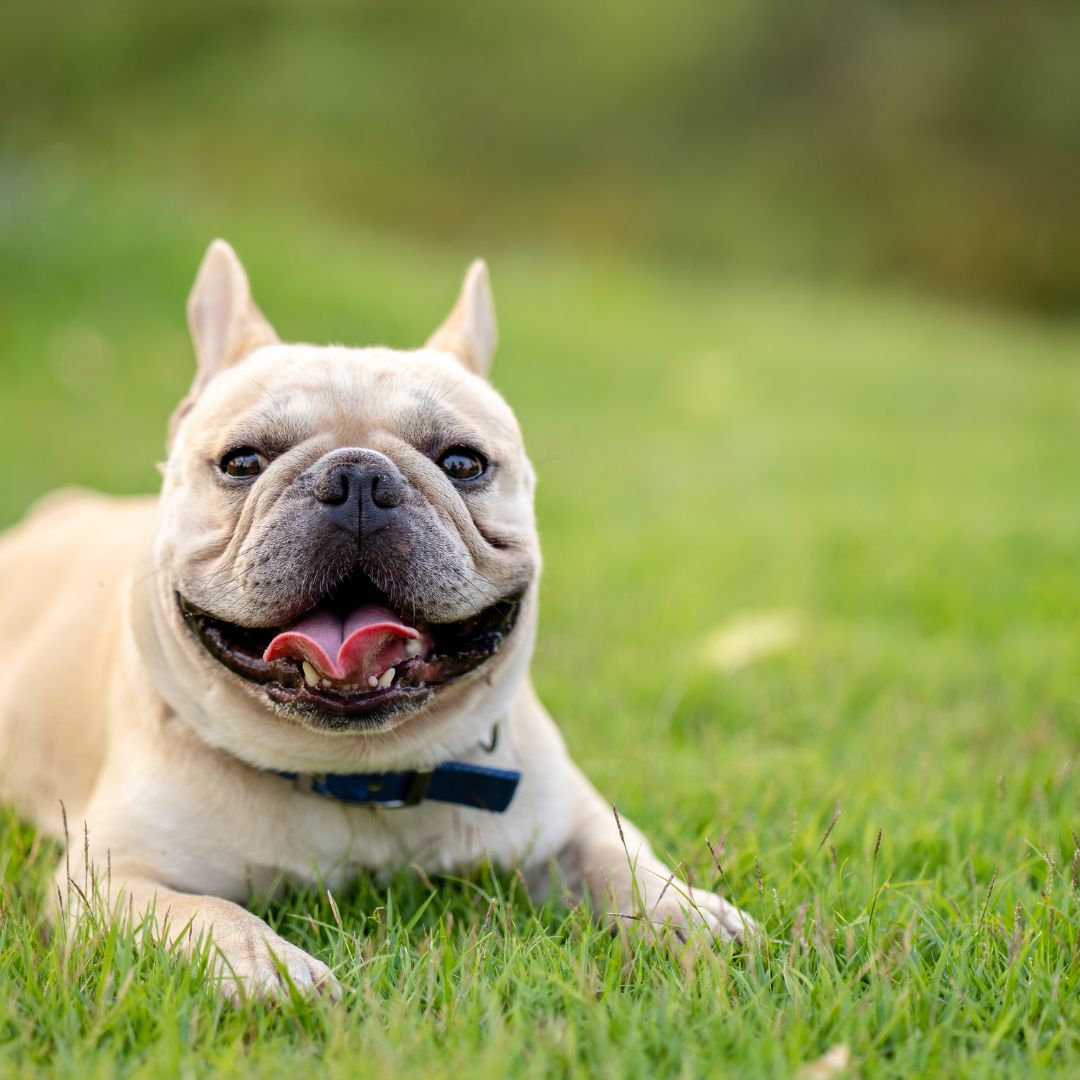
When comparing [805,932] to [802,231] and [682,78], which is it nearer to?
[802,231]

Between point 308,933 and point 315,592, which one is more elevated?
point 315,592

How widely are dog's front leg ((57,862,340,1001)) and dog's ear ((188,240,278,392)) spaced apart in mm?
1301

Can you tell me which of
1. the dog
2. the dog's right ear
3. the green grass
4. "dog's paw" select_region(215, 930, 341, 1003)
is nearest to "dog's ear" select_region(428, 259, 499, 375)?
the dog

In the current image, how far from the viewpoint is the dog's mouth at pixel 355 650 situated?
2.27 m

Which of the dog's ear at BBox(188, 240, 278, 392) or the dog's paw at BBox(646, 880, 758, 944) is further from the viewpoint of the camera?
the dog's ear at BBox(188, 240, 278, 392)

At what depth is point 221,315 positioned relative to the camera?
10.2ft

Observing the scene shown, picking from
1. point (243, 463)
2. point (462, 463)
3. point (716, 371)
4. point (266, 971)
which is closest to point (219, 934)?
point (266, 971)

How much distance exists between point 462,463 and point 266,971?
1.11 m

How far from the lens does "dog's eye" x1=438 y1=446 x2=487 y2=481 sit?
264cm

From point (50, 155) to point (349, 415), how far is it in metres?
11.2

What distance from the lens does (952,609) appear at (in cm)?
472

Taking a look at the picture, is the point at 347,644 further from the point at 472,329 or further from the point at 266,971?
the point at 472,329

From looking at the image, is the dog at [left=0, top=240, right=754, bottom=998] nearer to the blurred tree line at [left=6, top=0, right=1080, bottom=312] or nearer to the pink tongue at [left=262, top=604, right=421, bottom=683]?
the pink tongue at [left=262, top=604, right=421, bottom=683]

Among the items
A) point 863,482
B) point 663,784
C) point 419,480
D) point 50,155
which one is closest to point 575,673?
point 663,784
